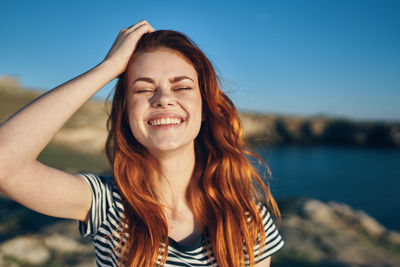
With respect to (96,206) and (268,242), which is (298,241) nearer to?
(268,242)

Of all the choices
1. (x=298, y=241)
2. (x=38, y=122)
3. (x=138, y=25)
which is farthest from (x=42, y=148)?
Result: (x=298, y=241)

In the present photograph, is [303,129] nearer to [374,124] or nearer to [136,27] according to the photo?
[374,124]

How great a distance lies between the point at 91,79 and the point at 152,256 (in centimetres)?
110

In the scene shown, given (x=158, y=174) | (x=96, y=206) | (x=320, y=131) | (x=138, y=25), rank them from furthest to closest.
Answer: (x=320, y=131) → (x=158, y=174) → (x=138, y=25) → (x=96, y=206)

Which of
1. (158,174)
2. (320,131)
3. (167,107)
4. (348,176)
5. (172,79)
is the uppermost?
(172,79)

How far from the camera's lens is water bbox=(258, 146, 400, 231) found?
35.4ft

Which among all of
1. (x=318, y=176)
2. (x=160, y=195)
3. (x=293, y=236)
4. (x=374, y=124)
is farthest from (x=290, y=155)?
(x=160, y=195)

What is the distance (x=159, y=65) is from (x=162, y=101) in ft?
0.85

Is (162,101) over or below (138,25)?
below

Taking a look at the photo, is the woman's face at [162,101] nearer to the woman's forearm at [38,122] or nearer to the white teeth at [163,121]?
the white teeth at [163,121]

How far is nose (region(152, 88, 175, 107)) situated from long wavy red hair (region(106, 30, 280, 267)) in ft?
0.88

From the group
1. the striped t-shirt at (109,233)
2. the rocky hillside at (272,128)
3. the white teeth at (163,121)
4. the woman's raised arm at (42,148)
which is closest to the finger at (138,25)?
the woman's raised arm at (42,148)

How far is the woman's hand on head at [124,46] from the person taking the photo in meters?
1.69

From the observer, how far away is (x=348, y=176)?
15.6m
